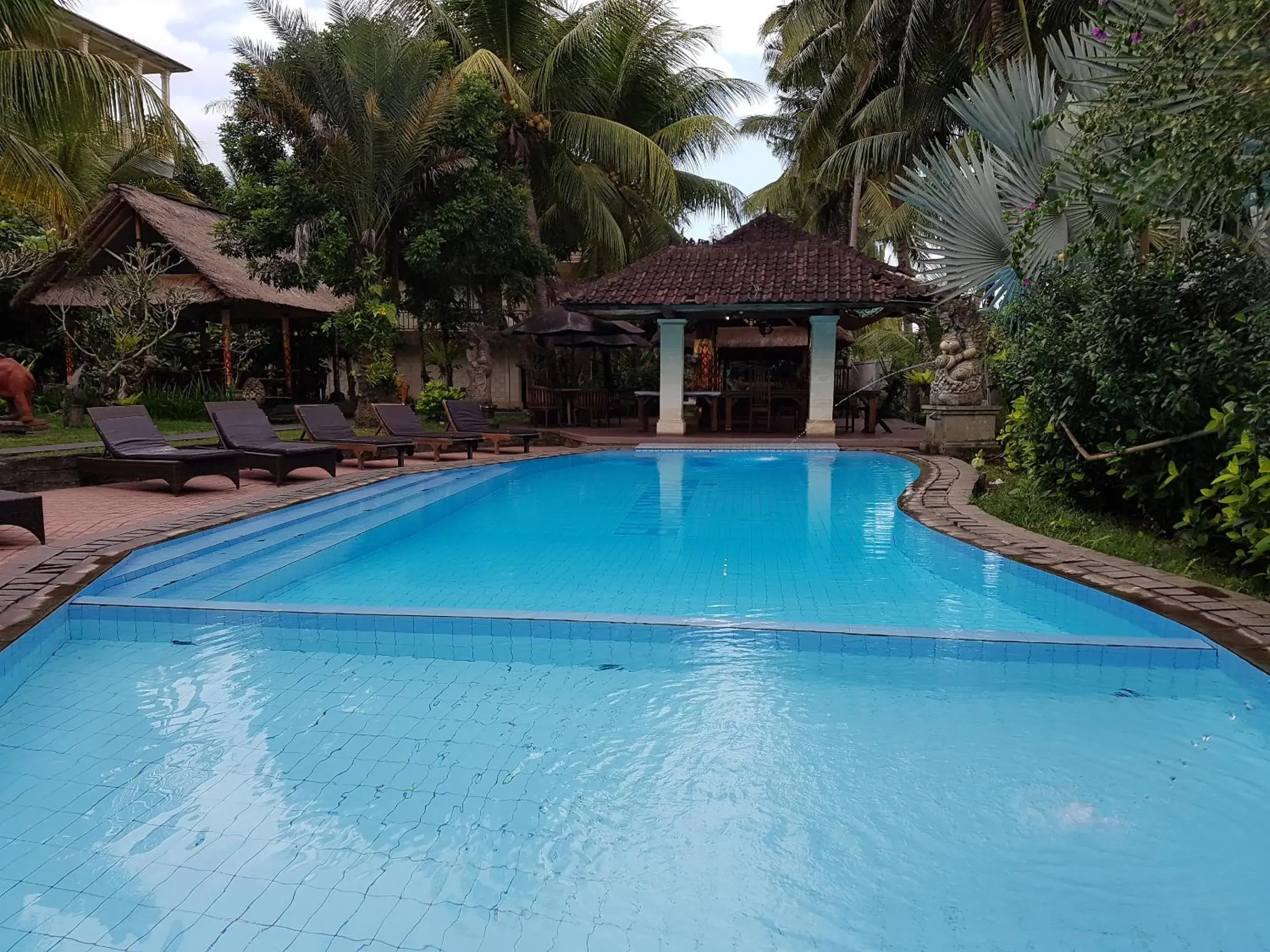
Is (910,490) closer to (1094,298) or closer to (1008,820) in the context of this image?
(1094,298)

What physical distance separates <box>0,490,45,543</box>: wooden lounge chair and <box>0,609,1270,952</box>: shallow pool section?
1.61 m

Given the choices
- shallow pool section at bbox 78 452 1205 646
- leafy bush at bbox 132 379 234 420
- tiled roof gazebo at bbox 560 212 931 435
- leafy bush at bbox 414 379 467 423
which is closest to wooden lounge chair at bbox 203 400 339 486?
shallow pool section at bbox 78 452 1205 646

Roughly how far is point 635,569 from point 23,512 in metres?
4.30

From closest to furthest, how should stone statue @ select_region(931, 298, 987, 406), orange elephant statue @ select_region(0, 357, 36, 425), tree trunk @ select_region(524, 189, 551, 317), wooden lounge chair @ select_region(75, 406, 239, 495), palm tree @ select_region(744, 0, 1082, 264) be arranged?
wooden lounge chair @ select_region(75, 406, 239, 495)
stone statue @ select_region(931, 298, 987, 406)
orange elephant statue @ select_region(0, 357, 36, 425)
palm tree @ select_region(744, 0, 1082, 264)
tree trunk @ select_region(524, 189, 551, 317)

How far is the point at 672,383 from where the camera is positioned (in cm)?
1540

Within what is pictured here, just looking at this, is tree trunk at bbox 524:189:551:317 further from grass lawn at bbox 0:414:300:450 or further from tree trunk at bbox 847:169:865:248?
tree trunk at bbox 847:169:865:248

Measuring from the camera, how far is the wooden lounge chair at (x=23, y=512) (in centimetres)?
532

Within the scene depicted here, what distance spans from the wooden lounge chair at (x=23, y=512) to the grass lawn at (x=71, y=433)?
5.53 metres

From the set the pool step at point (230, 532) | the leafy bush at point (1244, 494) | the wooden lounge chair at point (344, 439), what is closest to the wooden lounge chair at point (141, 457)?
the pool step at point (230, 532)

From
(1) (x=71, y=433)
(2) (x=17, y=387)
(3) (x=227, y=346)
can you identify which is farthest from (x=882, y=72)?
(2) (x=17, y=387)

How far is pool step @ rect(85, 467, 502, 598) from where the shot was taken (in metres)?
5.14

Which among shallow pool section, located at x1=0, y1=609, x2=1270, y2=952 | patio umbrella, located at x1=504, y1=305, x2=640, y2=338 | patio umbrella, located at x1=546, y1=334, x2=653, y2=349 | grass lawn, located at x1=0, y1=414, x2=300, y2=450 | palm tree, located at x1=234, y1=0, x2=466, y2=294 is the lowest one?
shallow pool section, located at x1=0, y1=609, x2=1270, y2=952

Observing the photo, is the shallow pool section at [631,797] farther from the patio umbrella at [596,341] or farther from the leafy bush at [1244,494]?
the patio umbrella at [596,341]

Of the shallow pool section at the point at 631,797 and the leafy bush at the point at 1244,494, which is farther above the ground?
the leafy bush at the point at 1244,494
